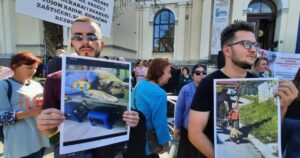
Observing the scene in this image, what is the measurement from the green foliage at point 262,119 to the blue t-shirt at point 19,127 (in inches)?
76.0

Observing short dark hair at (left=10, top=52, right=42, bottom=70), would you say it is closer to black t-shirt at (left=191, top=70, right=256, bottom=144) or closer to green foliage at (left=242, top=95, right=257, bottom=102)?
black t-shirt at (left=191, top=70, right=256, bottom=144)

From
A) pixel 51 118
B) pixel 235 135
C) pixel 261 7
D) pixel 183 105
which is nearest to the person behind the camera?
pixel 51 118

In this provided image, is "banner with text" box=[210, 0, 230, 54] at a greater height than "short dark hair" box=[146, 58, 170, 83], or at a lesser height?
greater

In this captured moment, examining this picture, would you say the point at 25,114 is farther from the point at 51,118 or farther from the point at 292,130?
the point at 292,130

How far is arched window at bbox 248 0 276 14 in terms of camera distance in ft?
42.3

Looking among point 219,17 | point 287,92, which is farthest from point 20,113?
point 219,17

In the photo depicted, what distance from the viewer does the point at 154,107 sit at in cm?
239

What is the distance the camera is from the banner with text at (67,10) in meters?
2.25

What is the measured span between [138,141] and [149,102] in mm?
427

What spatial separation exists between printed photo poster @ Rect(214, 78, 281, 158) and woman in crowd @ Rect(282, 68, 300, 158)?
0.39 m

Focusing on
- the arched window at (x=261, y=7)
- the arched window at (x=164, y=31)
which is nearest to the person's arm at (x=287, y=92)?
the arched window at (x=261, y=7)

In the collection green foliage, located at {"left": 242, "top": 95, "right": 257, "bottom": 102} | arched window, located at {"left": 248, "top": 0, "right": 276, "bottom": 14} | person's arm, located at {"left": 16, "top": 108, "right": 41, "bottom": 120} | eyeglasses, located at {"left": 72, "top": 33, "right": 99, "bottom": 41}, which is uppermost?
arched window, located at {"left": 248, "top": 0, "right": 276, "bottom": 14}

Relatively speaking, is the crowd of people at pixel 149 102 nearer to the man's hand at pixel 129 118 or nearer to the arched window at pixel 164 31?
the man's hand at pixel 129 118

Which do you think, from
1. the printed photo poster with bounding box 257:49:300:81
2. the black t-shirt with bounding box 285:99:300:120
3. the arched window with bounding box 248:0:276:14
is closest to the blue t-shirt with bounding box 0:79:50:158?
the black t-shirt with bounding box 285:99:300:120
